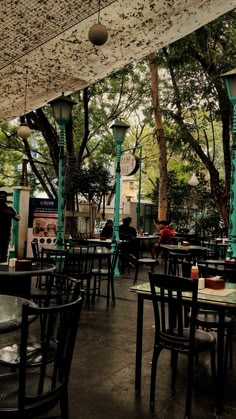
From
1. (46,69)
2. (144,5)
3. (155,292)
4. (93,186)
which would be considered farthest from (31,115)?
(155,292)

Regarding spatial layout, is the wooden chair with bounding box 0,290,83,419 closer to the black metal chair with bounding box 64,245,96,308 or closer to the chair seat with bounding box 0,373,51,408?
the chair seat with bounding box 0,373,51,408

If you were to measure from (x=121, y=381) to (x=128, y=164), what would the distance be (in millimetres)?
6372

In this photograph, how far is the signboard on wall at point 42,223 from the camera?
34.3 feet

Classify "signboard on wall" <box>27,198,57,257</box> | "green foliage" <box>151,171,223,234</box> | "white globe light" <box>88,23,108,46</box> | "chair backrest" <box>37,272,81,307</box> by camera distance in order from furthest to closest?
"green foliage" <box>151,171,223,234</box> < "signboard on wall" <box>27,198,57,257</box> < "white globe light" <box>88,23,108,46</box> < "chair backrest" <box>37,272,81,307</box>

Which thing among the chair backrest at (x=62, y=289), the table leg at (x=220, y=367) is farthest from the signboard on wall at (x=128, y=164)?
the table leg at (x=220, y=367)

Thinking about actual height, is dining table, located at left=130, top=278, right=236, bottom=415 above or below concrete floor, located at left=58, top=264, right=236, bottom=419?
above

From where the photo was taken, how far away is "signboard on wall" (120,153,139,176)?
9.06 m

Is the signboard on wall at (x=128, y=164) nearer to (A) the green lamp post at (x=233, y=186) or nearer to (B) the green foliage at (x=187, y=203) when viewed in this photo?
(A) the green lamp post at (x=233, y=186)

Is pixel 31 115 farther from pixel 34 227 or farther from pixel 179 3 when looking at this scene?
pixel 179 3

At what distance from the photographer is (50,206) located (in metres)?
10.8

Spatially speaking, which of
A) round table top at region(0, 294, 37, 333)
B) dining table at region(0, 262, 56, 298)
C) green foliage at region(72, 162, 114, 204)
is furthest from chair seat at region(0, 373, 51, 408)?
green foliage at region(72, 162, 114, 204)

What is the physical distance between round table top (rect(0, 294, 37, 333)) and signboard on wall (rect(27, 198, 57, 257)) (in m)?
7.85

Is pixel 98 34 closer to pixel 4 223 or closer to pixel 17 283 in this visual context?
pixel 17 283

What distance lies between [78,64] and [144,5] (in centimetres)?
193
